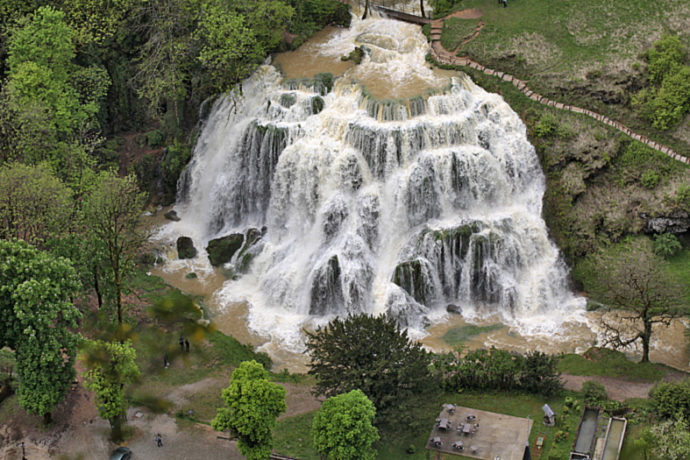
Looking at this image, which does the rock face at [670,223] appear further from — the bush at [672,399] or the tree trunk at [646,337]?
the bush at [672,399]

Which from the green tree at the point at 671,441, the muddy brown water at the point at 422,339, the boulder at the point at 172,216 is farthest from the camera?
the boulder at the point at 172,216

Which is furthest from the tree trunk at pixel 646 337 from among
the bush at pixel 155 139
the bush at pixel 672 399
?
the bush at pixel 155 139

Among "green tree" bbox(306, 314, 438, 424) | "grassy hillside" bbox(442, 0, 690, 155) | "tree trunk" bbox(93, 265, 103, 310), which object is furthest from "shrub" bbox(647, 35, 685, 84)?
"tree trunk" bbox(93, 265, 103, 310)

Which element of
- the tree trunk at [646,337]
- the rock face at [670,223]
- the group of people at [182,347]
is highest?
the rock face at [670,223]

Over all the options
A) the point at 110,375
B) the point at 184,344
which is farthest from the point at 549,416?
the point at 110,375

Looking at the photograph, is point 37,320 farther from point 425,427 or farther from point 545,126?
point 545,126

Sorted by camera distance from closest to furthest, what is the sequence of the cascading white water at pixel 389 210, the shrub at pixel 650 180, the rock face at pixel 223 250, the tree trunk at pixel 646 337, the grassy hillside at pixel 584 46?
the tree trunk at pixel 646 337
the cascading white water at pixel 389 210
the shrub at pixel 650 180
the rock face at pixel 223 250
the grassy hillside at pixel 584 46

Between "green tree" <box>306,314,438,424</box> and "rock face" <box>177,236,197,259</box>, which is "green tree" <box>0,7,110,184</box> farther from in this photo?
"green tree" <box>306,314,438,424</box>

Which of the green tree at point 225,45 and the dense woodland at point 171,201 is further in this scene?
the green tree at point 225,45
